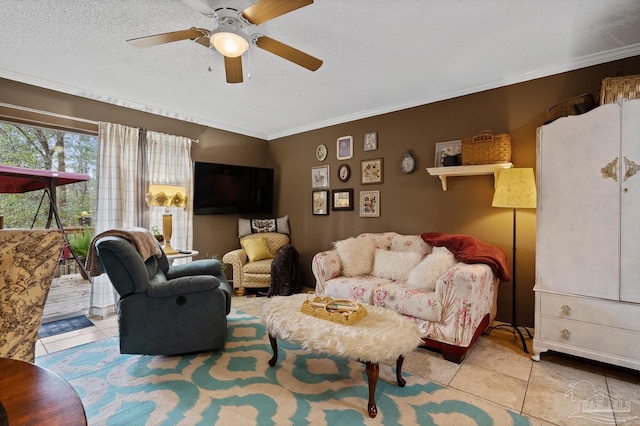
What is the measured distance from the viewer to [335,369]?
2.30m

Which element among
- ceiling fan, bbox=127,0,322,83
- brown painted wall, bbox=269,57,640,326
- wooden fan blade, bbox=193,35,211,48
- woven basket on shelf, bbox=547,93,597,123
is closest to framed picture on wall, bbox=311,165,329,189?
brown painted wall, bbox=269,57,640,326

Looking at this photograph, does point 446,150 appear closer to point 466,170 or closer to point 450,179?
point 450,179

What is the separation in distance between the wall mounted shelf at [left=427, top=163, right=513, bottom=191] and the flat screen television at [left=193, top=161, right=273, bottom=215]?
2.72 m

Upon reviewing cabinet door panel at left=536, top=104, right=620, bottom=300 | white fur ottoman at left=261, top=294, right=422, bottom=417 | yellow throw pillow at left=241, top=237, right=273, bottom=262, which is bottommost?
white fur ottoman at left=261, top=294, right=422, bottom=417

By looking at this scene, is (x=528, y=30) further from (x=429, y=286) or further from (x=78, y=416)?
(x=78, y=416)

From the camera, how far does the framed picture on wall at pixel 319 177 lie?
457 centimetres

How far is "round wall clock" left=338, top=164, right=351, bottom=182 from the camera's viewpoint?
169 inches

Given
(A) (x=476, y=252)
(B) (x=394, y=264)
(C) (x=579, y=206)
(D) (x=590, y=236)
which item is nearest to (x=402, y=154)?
(B) (x=394, y=264)

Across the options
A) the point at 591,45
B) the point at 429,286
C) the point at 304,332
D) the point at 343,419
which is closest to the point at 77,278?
the point at 304,332

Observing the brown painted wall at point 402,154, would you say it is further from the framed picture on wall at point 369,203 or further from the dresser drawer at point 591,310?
the dresser drawer at point 591,310

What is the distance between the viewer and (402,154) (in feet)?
12.5

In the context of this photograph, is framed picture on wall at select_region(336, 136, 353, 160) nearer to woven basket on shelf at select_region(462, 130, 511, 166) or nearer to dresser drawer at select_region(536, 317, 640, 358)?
woven basket on shelf at select_region(462, 130, 511, 166)

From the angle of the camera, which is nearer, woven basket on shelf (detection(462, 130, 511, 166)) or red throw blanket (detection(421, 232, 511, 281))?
red throw blanket (detection(421, 232, 511, 281))

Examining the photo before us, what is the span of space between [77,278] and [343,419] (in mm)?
3592
